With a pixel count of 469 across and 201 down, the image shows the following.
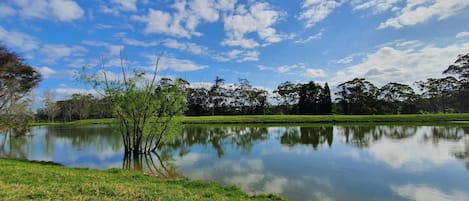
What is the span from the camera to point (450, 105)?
68312 millimetres

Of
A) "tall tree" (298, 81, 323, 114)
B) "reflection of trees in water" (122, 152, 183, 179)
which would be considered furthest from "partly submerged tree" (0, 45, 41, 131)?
"tall tree" (298, 81, 323, 114)

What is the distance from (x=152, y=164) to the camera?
16.1 metres

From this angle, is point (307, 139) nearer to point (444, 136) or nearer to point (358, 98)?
point (444, 136)

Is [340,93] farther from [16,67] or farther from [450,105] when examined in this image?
[16,67]

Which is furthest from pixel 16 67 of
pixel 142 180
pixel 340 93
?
pixel 340 93

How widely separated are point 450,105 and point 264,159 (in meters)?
71.4

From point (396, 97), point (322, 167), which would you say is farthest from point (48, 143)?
point (396, 97)

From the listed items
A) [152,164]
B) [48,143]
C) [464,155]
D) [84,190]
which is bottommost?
[152,164]

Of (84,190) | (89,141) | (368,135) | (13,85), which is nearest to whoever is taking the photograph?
(84,190)

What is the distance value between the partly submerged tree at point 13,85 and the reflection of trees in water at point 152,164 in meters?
13.6

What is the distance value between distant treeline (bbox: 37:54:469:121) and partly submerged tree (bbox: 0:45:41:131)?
1396 inches

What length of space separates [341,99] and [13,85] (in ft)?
214

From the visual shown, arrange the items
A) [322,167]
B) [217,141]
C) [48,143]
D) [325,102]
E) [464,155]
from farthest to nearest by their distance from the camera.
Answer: [325,102] < [48,143] < [217,141] < [464,155] < [322,167]

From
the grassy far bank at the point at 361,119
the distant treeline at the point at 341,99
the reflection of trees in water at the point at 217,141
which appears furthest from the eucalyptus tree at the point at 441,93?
the reflection of trees in water at the point at 217,141
